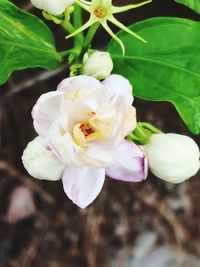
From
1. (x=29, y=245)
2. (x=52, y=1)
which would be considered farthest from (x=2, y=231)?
(x=52, y=1)

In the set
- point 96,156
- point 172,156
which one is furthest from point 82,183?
point 172,156

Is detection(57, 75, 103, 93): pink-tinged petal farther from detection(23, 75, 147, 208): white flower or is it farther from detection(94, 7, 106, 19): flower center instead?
detection(94, 7, 106, 19): flower center

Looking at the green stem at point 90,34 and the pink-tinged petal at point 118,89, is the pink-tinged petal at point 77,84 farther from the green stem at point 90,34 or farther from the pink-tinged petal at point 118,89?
the green stem at point 90,34

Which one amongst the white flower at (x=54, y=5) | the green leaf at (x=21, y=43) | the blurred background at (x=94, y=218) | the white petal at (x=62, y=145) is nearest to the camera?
the white petal at (x=62, y=145)

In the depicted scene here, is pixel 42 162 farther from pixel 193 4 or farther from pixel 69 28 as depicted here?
pixel 193 4

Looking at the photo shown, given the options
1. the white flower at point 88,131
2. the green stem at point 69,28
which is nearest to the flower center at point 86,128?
the white flower at point 88,131

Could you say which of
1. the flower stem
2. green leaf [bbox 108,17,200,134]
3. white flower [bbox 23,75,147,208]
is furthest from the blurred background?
white flower [bbox 23,75,147,208]

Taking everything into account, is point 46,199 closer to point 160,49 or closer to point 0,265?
point 0,265
